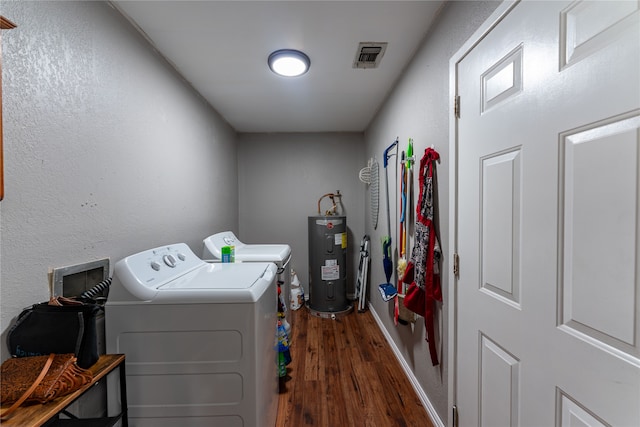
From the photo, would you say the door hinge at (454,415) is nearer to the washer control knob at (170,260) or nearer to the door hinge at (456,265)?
the door hinge at (456,265)

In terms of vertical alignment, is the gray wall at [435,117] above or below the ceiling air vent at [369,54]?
below

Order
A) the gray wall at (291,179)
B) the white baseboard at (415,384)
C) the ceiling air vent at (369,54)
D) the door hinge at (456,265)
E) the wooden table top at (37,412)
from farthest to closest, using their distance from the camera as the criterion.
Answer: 1. the gray wall at (291,179)
2. the ceiling air vent at (369,54)
3. the white baseboard at (415,384)
4. the door hinge at (456,265)
5. the wooden table top at (37,412)

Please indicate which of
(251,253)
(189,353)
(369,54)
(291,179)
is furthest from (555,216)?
(291,179)

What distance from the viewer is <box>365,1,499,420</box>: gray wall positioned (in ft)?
4.04

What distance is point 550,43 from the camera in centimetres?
73

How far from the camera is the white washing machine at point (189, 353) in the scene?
42.6 inches

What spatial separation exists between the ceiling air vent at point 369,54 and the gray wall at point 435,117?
24 centimetres

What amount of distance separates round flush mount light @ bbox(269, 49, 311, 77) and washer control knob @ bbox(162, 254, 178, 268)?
1.43 m

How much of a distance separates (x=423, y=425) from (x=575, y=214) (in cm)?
147

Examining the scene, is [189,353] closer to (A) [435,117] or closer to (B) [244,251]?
(B) [244,251]

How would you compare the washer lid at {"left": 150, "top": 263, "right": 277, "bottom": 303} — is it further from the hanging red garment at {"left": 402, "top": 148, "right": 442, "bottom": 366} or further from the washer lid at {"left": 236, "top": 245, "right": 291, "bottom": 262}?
Answer: the hanging red garment at {"left": 402, "top": 148, "right": 442, "bottom": 366}

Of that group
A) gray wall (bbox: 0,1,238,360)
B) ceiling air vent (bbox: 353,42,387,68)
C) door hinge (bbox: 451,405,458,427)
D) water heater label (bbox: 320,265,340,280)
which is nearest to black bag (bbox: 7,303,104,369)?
gray wall (bbox: 0,1,238,360)


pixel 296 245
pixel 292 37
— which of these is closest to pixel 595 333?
pixel 292 37

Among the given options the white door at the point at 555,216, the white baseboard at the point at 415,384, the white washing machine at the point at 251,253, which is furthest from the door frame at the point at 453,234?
the white washing machine at the point at 251,253
